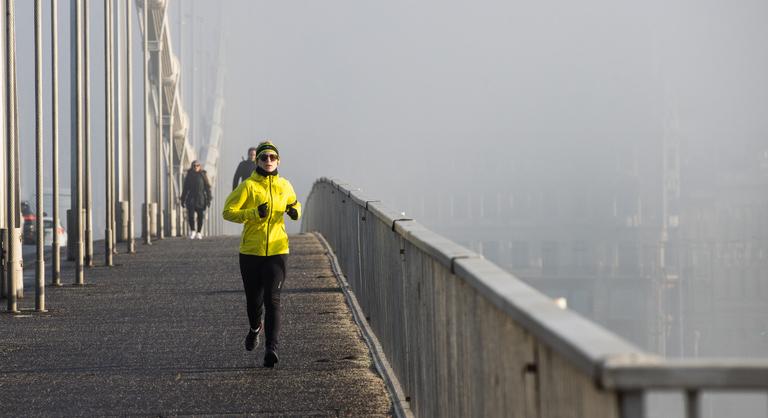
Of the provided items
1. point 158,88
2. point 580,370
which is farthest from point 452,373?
point 158,88

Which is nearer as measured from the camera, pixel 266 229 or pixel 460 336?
pixel 460 336

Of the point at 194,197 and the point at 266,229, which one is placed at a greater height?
the point at 194,197

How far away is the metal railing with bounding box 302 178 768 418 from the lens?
142 inches

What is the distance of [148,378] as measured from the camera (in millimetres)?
10547

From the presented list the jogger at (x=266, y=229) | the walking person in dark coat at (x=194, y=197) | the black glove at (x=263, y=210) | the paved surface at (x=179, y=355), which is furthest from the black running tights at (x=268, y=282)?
the walking person in dark coat at (x=194, y=197)

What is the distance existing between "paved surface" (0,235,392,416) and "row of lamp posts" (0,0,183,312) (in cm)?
52

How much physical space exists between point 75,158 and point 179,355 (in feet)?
32.5

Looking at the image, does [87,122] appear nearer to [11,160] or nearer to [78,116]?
[78,116]

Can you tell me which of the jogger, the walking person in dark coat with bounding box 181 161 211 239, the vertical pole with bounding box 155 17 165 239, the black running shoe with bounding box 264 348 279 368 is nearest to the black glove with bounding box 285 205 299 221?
the jogger

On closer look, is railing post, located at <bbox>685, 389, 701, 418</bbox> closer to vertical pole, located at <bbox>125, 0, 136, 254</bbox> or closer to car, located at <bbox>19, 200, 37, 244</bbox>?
vertical pole, located at <bbox>125, 0, 136, 254</bbox>

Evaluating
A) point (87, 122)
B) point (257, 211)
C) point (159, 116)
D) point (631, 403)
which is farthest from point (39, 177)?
point (159, 116)

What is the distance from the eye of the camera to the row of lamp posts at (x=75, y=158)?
1559 cm

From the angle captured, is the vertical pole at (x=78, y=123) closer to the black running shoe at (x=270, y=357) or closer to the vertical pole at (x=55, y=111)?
the vertical pole at (x=55, y=111)

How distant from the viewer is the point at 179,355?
38.6ft
